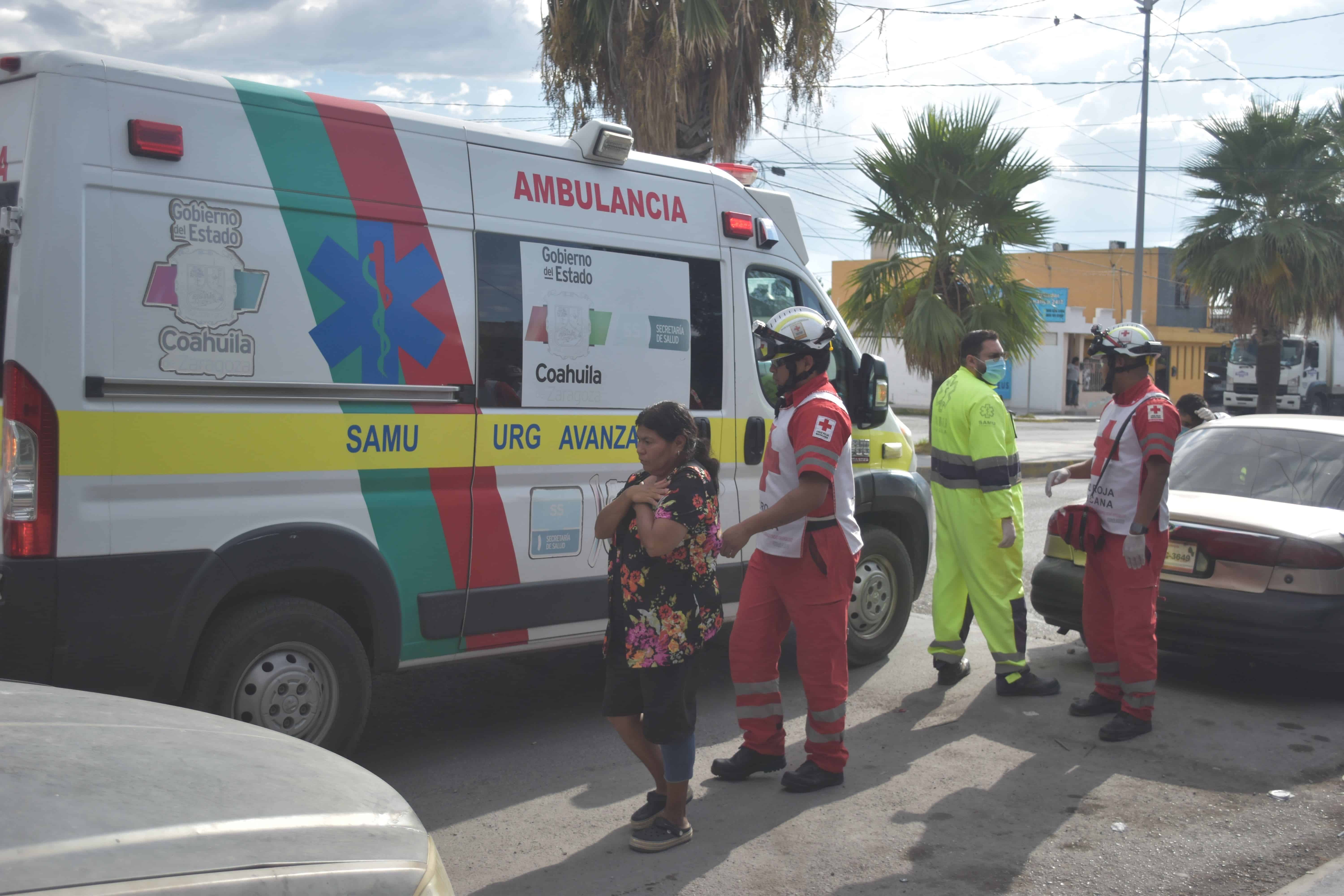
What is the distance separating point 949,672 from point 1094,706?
2.67 ft

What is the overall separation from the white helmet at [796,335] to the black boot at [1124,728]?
2.21 metres

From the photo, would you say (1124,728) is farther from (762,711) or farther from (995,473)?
(762,711)

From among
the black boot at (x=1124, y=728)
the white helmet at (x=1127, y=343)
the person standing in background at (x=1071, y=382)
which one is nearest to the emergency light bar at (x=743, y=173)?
the white helmet at (x=1127, y=343)

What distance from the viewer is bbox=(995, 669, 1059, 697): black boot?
575 centimetres

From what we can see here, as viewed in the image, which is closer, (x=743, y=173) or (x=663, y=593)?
(x=663, y=593)

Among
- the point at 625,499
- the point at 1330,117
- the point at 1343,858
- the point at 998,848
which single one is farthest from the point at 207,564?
the point at 1330,117

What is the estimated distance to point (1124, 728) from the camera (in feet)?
16.5

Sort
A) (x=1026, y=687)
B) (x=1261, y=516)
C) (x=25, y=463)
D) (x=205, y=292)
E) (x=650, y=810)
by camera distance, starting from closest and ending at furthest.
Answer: (x=25, y=463) < (x=205, y=292) < (x=650, y=810) < (x=1261, y=516) < (x=1026, y=687)

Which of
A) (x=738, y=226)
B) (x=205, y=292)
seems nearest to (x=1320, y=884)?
(x=738, y=226)

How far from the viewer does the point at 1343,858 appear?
12.5ft

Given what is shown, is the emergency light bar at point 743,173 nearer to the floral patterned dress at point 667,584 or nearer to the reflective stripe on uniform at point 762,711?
the floral patterned dress at point 667,584

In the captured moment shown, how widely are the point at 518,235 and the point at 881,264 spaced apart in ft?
38.6

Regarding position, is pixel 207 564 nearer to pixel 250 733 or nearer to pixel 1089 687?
pixel 250 733

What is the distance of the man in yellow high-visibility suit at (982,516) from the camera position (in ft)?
18.2
